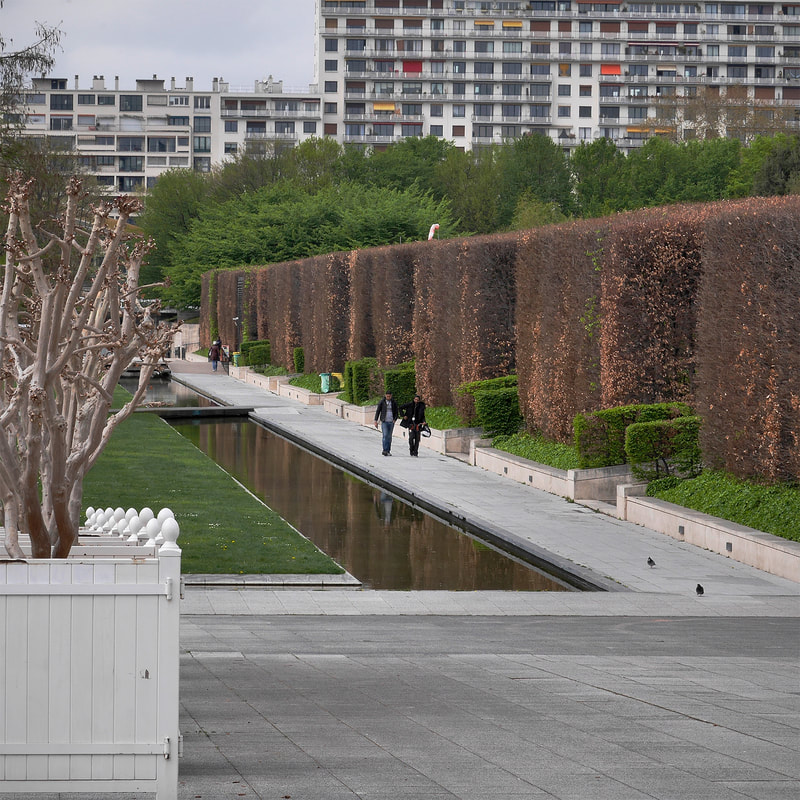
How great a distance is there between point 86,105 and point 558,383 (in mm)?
149155

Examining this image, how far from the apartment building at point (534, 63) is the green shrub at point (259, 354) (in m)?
78.3

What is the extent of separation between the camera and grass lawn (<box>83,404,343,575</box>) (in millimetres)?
16609

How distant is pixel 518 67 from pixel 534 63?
74.0 inches

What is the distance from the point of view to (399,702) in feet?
28.3

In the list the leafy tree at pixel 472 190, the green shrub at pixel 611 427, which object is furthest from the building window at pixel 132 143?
the green shrub at pixel 611 427

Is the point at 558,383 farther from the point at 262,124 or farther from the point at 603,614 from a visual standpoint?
the point at 262,124

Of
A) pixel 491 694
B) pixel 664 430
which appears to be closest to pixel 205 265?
pixel 664 430

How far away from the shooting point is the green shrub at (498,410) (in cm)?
3052

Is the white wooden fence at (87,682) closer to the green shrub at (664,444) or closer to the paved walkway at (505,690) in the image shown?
the paved walkway at (505,690)

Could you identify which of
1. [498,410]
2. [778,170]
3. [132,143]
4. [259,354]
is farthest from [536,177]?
[132,143]

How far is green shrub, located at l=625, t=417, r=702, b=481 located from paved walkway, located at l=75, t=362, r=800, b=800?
13.5ft

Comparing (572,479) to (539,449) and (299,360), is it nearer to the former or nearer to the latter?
(539,449)

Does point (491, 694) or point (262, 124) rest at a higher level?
point (262, 124)

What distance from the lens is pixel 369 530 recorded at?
20.6m
